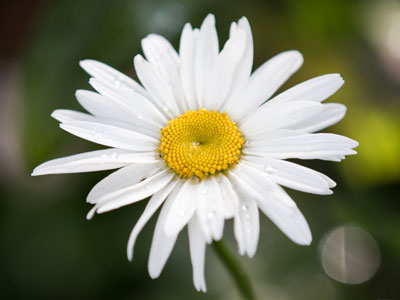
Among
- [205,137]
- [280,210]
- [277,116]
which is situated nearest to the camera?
[280,210]

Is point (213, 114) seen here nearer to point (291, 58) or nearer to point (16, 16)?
point (291, 58)

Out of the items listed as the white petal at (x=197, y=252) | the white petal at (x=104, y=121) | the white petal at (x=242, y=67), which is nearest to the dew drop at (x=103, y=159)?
the white petal at (x=104, y=121)

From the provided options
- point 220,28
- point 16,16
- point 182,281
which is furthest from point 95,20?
point 182,281

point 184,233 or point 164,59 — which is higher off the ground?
point 164,59

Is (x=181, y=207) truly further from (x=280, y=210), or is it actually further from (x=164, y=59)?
(x=164, y=59)

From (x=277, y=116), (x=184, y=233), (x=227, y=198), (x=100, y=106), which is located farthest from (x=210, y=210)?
(x=184, y=233)

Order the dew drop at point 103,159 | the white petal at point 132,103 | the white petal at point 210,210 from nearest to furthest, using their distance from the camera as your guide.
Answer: the white petal at point 210,210 → the dew drop at point 103,159 → the white petal at point 132,103

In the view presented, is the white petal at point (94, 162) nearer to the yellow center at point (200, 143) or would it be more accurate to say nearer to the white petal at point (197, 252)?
the yellow center at point (200, 143)
